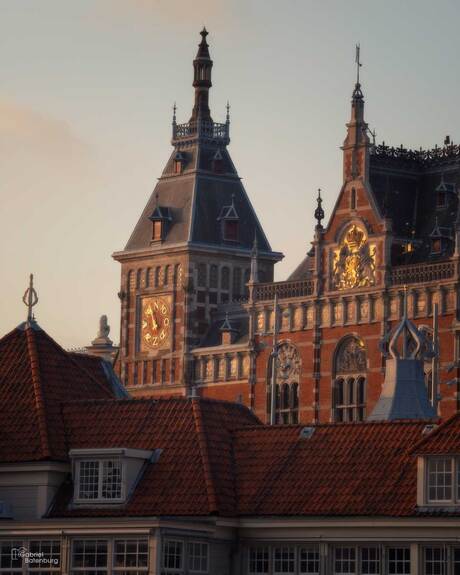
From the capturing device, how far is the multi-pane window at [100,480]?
154 feet

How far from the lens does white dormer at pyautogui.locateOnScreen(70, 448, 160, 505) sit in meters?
46.8

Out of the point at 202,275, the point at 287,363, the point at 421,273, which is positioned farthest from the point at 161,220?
the point at 421,273

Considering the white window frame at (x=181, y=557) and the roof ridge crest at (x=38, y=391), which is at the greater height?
the roof ridge crest at (x=38, y=391)

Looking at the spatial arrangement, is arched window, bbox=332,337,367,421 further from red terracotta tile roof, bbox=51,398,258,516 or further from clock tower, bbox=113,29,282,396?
red terracotta tile roof, bbox=51,398,258,516

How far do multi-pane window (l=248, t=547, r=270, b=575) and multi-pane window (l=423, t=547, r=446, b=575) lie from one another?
12.3 ft

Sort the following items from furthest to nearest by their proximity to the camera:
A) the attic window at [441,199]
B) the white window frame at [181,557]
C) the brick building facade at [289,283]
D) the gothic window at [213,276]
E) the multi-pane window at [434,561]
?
the gothic window at [213,276] → the attic window at [441,199] → the brick building facade at [289,283] → the white window frame at [181,557] → the multi-pane window at [434,561]

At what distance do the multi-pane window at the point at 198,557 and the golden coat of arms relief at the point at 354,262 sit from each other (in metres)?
47.6

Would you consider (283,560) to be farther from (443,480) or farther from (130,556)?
(443,480)

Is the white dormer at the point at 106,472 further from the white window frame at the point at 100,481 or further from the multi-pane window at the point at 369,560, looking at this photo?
the multi-pane window at the point at 369,560

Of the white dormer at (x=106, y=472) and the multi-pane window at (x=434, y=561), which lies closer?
the multi-pane window at (x=434, y=561)

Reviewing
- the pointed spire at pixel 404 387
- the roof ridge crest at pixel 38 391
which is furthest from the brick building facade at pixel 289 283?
the roof ridge crest at pixel 38 391

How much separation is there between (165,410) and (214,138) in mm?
60210

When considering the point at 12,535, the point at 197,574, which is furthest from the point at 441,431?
the point at 12,535

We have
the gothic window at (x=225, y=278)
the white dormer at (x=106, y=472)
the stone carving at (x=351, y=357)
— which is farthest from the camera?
the gothic window at (x=225, y=278)
